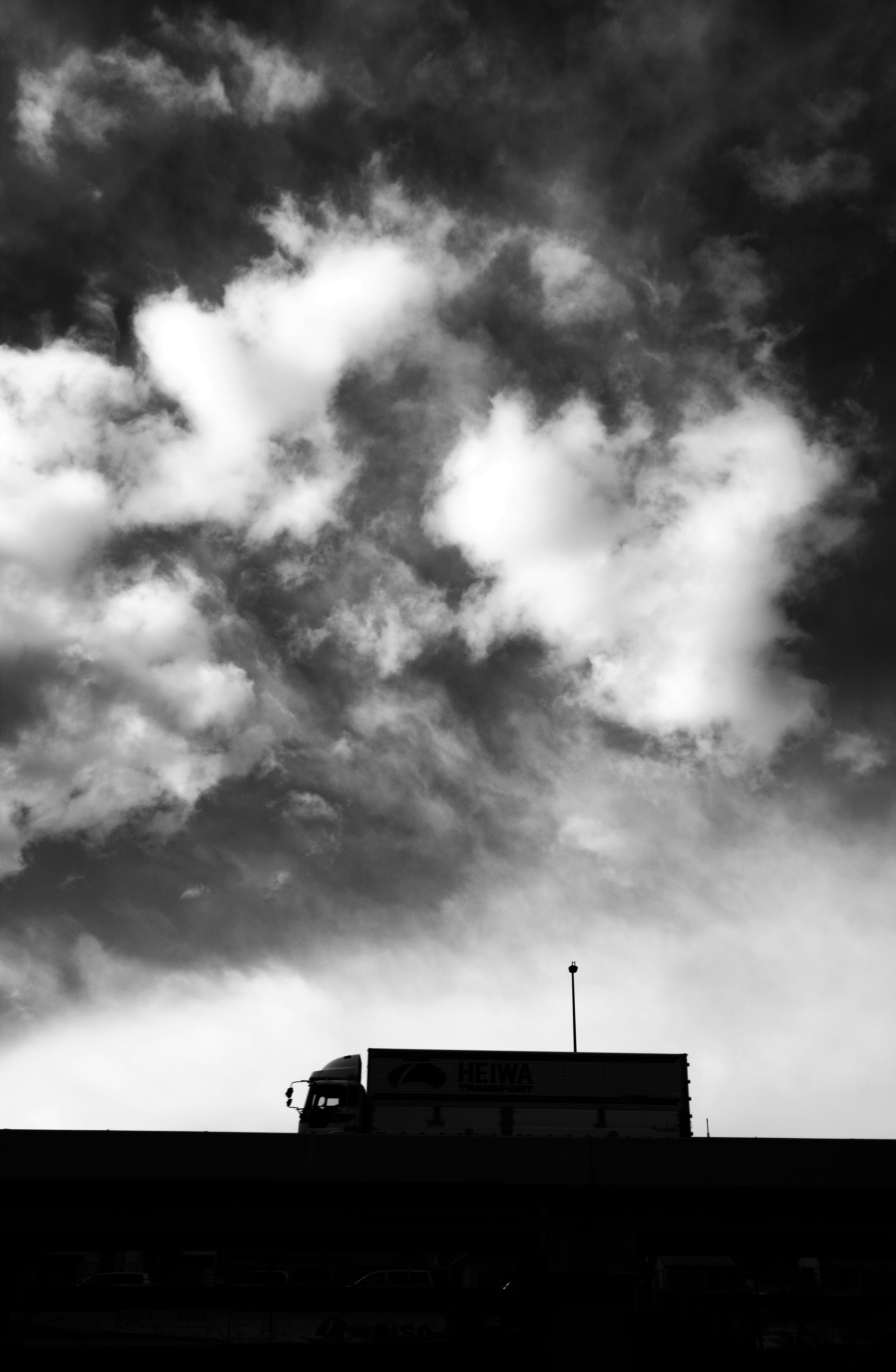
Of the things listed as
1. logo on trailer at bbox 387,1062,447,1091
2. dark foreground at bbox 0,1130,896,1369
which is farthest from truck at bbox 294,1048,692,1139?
dark foreground at bbox 0,1130,896,1369

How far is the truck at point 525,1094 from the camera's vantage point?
32.2m

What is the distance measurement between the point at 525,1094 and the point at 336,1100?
6572 millimetres

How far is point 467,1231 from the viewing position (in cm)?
2244

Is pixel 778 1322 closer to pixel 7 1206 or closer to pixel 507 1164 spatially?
pixel 507 1164

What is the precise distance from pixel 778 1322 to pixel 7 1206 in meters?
20.3

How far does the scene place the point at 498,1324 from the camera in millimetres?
23547

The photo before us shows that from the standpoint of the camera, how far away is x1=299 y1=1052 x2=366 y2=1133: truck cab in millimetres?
34281

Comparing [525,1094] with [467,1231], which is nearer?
[467,1231]

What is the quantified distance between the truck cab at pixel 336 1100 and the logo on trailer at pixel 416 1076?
3.71ft

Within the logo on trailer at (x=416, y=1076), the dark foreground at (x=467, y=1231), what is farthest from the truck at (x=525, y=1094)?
the dark foreground at (x=467, y=1231)

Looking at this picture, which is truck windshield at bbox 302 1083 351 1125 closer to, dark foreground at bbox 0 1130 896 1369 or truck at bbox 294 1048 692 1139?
truck at bbox 294 1048 692 1139

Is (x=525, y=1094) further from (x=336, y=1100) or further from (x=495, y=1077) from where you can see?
(x=336, y=1100)

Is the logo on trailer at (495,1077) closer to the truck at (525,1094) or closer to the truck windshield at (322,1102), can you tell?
the truck at (525,1094)

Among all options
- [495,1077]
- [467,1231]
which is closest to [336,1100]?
[495,1077]
